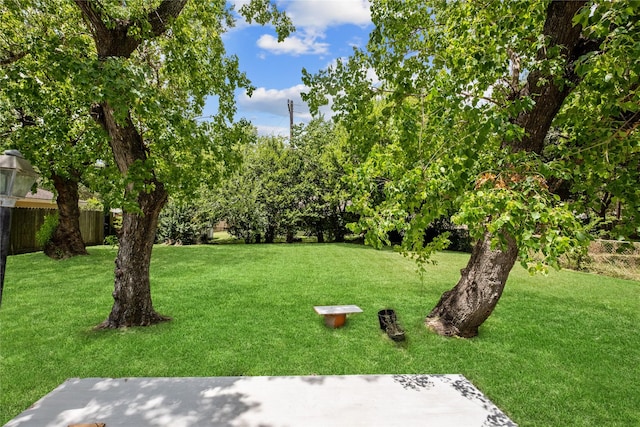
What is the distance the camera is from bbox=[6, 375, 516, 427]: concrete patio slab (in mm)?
3348

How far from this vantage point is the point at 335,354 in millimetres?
5145

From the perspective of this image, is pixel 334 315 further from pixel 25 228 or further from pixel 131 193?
pixel 25 228

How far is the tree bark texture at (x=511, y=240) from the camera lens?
4.17 metres

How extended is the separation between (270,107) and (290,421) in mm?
33169

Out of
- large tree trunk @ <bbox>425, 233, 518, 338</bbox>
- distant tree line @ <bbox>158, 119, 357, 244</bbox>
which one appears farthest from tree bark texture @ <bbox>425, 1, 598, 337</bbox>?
distant tree line @ <bbox>158, 119, 357, 244</bbox>

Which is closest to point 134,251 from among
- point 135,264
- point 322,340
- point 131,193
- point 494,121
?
point 135,264

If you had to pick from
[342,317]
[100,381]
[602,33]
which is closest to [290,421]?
[100,381]

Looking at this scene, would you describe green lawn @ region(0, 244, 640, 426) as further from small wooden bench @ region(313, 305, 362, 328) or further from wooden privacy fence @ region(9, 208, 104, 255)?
wooden privacy fence @ region(9, 208, 104, 255)

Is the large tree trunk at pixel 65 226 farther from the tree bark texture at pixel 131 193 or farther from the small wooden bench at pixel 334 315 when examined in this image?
the small wooden bench at pixel 334 315

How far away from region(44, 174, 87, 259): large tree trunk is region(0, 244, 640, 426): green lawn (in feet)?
8.86

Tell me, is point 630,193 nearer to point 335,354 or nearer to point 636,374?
point 636,374

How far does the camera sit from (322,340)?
18.6 feet

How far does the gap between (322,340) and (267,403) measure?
207cm

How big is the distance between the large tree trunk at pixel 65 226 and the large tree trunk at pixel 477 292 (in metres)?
12.8
